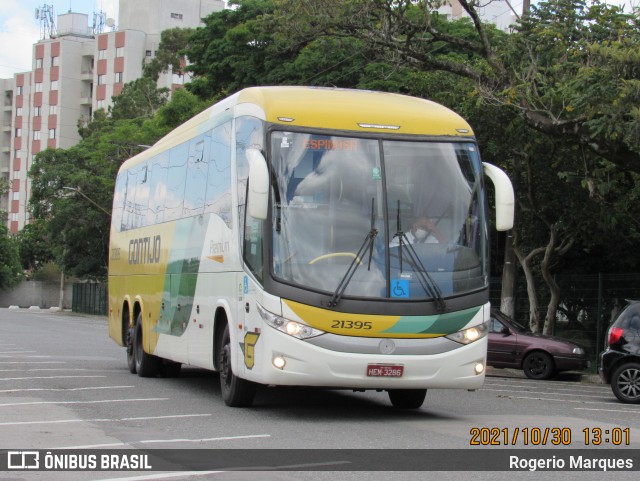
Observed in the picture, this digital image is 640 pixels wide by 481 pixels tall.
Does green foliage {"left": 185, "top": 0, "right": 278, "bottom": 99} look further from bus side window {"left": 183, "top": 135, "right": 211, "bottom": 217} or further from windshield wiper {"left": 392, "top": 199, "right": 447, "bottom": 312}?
windshield wiper {"left": 392, "top": 199, "right": 447, "bottom": 312}

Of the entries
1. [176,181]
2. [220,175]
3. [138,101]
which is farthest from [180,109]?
[220,175]

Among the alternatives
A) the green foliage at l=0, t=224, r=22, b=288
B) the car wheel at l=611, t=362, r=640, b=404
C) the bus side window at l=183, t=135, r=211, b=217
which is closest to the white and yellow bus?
the bus side window at l=183, t=135, r=211, b=217

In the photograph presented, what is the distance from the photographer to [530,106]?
66.3 feet

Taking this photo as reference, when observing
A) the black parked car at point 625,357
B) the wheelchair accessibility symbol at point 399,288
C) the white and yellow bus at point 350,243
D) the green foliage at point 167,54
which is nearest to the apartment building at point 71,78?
the green foliage at point 167,54

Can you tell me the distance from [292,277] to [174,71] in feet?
196

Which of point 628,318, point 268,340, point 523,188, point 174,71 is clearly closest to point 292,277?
point 268,340

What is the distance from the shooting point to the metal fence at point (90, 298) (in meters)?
69.9

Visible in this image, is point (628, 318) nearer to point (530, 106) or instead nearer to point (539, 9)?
point (530, 106)

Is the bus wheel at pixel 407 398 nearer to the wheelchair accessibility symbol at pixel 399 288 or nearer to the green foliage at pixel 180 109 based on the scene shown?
the wheelchair accessibility symbol at pixel 399 288

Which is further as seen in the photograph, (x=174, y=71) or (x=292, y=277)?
(x=174, y=71)

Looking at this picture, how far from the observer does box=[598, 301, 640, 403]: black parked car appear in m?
16.6

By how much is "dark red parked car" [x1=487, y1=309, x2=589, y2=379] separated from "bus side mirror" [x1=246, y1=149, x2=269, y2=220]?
12778mm

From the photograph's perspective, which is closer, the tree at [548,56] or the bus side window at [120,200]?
the tree at [548,56]

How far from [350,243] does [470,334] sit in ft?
5.73
